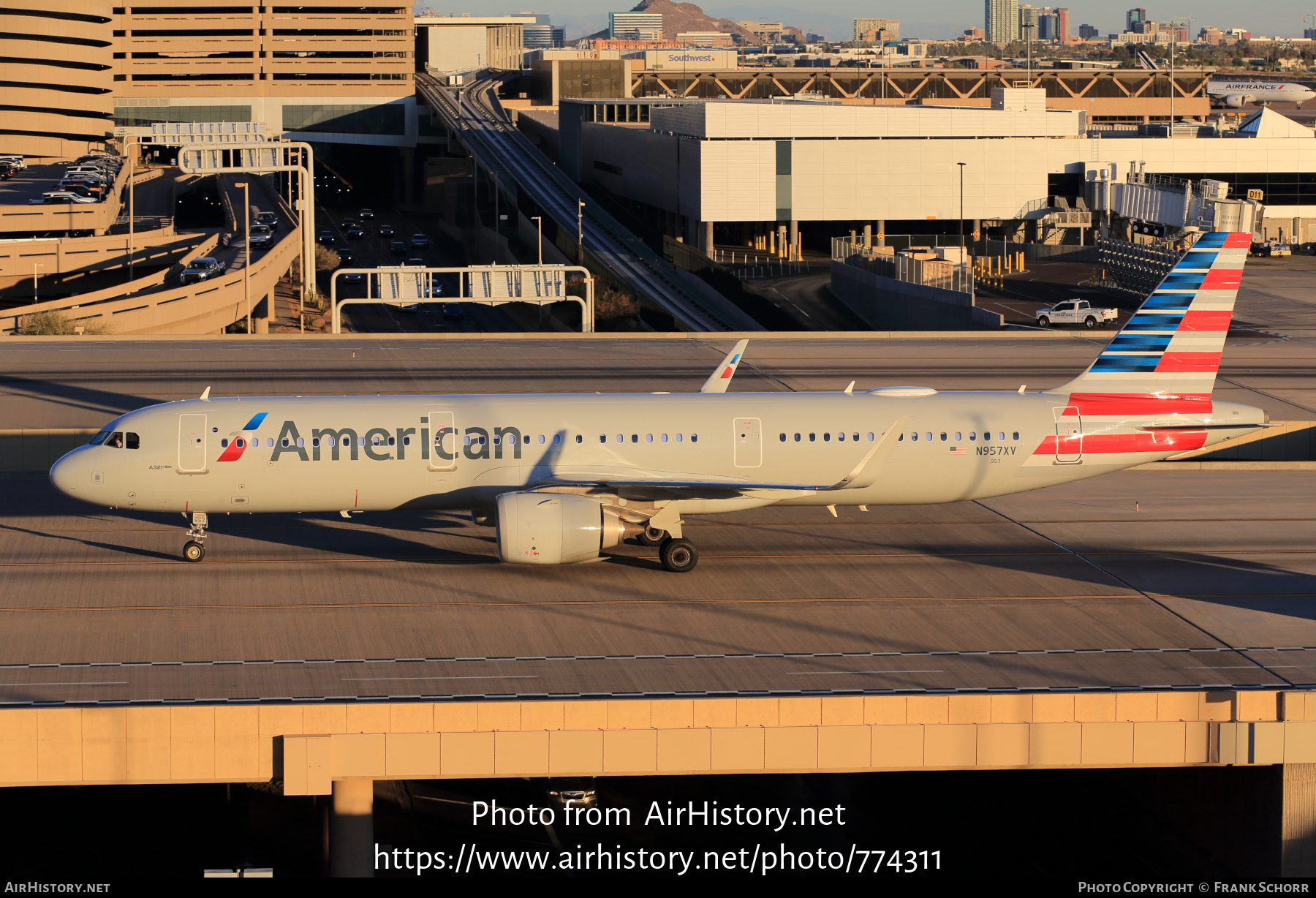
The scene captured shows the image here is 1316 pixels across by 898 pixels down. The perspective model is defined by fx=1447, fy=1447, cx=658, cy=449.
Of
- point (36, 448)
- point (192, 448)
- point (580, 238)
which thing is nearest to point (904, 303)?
point (580, 238)

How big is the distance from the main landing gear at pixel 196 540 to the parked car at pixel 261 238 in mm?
95944

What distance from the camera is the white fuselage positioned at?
36281 mm

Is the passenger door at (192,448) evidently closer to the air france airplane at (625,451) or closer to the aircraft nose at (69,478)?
the air france airplane at (625,451)

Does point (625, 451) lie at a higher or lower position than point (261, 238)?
lower

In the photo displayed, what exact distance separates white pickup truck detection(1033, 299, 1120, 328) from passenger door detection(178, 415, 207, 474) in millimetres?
62032

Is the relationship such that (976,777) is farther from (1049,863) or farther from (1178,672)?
(1178,672)

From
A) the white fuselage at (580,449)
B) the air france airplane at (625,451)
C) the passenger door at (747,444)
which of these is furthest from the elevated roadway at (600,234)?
the passenger door at (747,444)

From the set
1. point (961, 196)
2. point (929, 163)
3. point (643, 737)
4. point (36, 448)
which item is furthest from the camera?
point (929, 163)

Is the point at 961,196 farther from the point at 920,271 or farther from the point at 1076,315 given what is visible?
the point at 1076,315

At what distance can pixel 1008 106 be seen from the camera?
5645 inches

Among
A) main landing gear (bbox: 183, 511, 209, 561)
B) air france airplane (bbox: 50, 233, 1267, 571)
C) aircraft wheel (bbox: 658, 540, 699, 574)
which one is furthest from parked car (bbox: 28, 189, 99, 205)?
aircraft wheel (bbox: 658, 540, 699, 574)

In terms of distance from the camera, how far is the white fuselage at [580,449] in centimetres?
3628

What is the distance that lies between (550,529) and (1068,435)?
1442 cm

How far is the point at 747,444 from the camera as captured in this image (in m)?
37.5
